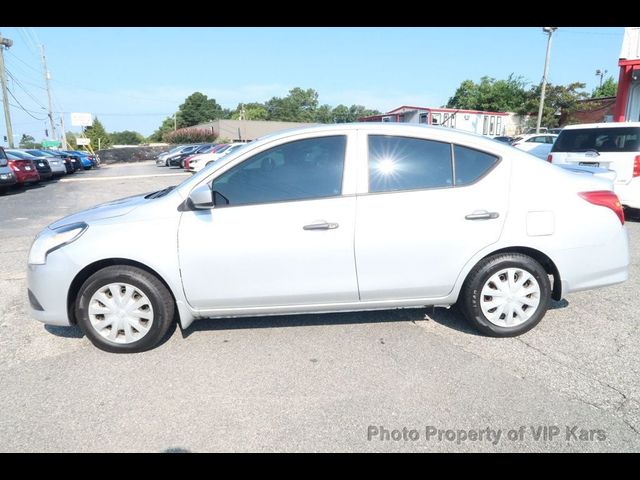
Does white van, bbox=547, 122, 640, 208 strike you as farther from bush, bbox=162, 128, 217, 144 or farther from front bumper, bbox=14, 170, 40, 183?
bush, bbox=162, 128, 217, 144

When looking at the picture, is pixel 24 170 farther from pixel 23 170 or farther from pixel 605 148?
pixel 605 148

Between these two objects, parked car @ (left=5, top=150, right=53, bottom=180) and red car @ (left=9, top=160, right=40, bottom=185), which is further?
parked car @ (left=5, top=150, right=53, bottom=180)

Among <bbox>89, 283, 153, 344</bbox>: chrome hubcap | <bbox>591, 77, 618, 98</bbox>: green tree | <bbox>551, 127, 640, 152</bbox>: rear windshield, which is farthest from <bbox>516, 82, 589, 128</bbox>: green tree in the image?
<bbox>89, 283, 153, 344</bbox>: chrome hubcap

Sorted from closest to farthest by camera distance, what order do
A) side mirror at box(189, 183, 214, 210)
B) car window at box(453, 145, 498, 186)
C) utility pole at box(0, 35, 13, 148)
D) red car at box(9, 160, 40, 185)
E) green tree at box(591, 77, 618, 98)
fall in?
side mirror at box(189, 183, 214, 210), car window at box(453, 145, 498, 186), red car at box(9, 160, 40, 185), utility pole at box(0, 35, 13, 148), green tree at box(591, 77, 618, 98)

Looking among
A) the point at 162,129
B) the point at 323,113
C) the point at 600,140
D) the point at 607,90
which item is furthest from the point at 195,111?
the point at 600,140

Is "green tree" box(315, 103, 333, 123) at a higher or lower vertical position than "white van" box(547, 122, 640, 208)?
higher

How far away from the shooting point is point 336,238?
10.1 ft

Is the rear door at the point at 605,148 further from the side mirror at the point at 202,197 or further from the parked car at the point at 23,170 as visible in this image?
the parked car at the point at 23,170

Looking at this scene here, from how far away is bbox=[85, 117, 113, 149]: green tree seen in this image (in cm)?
7229

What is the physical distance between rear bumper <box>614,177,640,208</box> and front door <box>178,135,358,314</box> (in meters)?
6.54

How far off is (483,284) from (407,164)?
3.71 feet

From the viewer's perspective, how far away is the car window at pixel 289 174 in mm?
3127

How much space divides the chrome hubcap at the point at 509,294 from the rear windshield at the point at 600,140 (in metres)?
5.65
